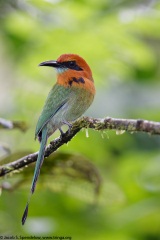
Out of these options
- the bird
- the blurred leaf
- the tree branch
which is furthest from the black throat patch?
the tree branch

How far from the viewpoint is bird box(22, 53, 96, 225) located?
113 inches

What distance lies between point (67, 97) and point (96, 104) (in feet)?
4.96

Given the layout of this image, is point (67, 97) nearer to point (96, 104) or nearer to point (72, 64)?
point (72, 64)

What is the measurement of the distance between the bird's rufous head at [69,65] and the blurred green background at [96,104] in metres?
0.53

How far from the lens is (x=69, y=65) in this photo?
10.2ft

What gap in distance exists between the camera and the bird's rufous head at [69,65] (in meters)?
3.07

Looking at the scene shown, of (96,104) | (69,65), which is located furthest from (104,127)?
(96,104)

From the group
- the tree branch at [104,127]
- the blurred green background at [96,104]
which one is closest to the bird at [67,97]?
the blurred green background at [96,104]

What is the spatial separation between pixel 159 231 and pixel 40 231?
89 cm

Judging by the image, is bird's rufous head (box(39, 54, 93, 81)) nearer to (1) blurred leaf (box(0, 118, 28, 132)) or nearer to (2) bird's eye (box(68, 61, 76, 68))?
(2) bird's eye (box(68, 61, 76, 68))

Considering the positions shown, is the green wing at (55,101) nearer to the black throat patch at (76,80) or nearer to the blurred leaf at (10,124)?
the black throat patch at (76,80)

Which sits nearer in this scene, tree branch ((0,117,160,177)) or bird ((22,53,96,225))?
tree branch ((0,117,160,177))

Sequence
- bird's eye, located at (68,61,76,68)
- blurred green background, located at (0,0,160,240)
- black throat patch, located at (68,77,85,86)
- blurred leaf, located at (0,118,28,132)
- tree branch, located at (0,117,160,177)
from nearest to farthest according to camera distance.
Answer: tree branch, located at (0,117,160,177) < blurred leaf, located at (0,118,28,132) < black throat patch, located at (68,77,85,86) < bird's eye, located at (68,61,76,68) < blurred green background, located at (0,0,160,240)

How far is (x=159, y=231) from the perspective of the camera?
149 inches
